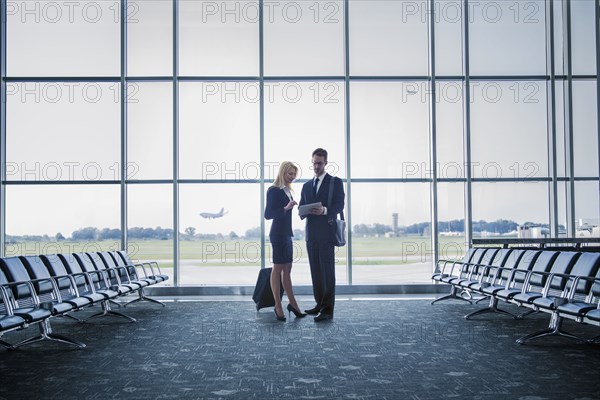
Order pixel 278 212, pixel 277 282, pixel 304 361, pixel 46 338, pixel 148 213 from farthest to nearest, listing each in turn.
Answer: pixel 148 213 < pixel 277 282 < pixel 278 212 < pixel 46 338 < pixel 304 361

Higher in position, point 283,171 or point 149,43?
point 149,43

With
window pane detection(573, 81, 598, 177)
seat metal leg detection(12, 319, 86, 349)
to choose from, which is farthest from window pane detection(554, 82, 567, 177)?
seat metal leg detection(12, 319, 86, 349)

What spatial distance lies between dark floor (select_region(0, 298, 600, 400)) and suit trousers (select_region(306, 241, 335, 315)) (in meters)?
0.20

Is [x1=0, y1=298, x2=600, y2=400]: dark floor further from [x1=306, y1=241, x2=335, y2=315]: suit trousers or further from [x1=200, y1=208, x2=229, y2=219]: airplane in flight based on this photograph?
[x1=200, y1=208, x2=229, y2=219]: airplane in flight

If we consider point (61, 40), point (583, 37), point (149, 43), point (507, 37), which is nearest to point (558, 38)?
point (583, 37)

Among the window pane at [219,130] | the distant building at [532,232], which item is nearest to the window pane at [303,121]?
the window pane at [219,130]

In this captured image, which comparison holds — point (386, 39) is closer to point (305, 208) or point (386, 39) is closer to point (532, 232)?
point (532, 232)

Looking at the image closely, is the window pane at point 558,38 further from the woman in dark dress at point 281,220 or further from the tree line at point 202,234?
the woman in dark dress at point 281,220

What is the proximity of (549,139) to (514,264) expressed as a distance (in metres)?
3.29

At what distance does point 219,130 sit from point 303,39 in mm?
1743

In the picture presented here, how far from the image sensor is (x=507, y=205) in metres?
7.34

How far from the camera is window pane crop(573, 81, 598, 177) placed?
24.4 feet

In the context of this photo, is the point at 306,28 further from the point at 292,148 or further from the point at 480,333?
the point at 480,333

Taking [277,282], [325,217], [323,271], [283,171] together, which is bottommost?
[277,282]
